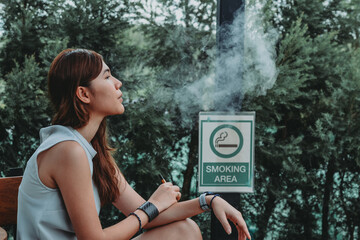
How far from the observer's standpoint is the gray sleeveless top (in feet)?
5.38

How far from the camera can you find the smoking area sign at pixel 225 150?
7.79 feet

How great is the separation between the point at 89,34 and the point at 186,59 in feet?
2.74

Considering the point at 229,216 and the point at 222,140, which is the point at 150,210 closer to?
the point at 229,216

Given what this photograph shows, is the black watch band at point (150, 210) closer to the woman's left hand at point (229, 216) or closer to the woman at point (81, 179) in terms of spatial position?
the woman at point (81, 179)

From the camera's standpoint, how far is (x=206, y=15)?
3516 millimetres

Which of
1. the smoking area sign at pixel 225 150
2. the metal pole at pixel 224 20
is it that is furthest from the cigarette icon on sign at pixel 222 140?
the metal pole at pixel 224 20

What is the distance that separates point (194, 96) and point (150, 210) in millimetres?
1700

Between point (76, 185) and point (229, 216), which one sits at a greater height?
point (76, 185)

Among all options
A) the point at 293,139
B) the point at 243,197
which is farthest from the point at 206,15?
the point at 243,197

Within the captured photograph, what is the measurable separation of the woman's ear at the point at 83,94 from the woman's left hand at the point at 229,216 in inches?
31.2

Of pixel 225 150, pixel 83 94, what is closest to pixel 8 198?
pixel 83 94

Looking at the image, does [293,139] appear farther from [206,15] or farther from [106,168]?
[106,168]

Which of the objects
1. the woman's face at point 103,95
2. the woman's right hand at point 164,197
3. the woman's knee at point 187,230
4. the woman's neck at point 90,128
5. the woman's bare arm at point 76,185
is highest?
the woman's face at point 103,95

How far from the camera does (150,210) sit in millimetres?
1895
